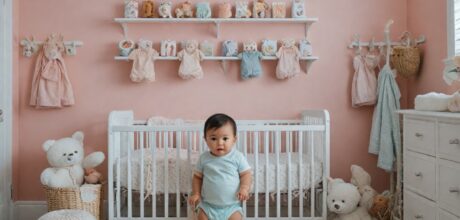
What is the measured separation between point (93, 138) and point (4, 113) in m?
0.64

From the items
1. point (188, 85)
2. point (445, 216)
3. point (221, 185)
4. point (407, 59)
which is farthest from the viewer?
point (188, 85)

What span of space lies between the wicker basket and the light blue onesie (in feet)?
2.70

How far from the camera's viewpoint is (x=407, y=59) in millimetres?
3094

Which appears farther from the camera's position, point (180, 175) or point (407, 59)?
point (407, 59)

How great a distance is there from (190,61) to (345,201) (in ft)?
4.82

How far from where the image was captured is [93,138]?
11.2ft

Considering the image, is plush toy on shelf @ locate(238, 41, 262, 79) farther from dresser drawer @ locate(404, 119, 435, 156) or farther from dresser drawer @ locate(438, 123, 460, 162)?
dresser drawer @ locate(438, 123, 460, 162)

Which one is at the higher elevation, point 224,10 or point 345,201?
point 224,10

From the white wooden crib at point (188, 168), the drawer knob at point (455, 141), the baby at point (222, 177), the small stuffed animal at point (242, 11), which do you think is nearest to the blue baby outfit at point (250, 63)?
the small stuffed animal at point (242, 11)

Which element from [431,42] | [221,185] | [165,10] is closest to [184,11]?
[165,10]

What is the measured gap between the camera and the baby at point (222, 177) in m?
2.40

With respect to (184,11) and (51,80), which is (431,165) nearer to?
(184,11)

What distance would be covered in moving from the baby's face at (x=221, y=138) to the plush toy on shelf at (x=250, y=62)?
0.96 meters

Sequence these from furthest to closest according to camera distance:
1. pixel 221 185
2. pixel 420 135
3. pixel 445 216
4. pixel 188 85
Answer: pixel 188 85, pixel 221 185, pixel 420 135, pixel 445 216
